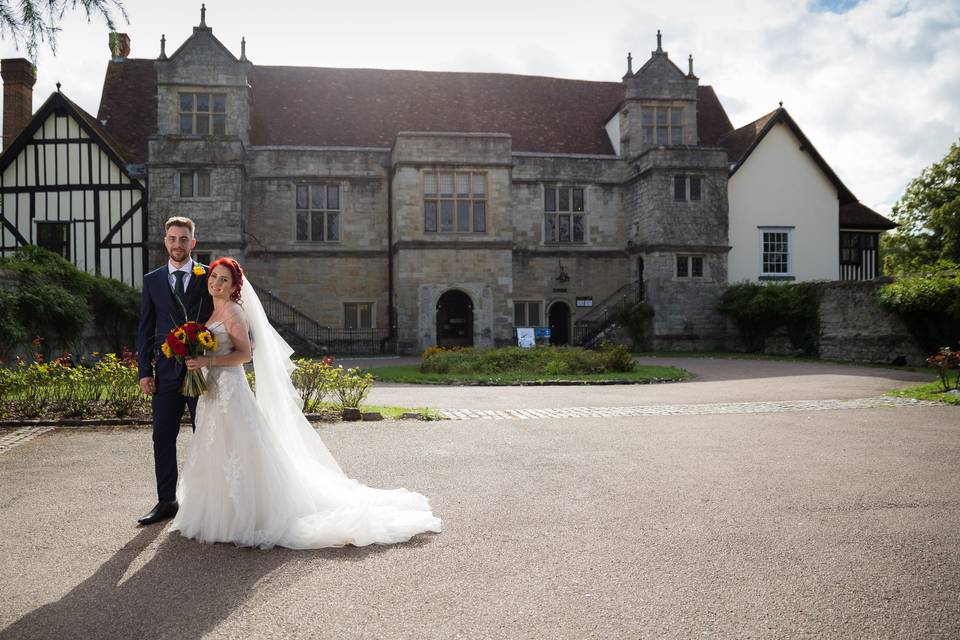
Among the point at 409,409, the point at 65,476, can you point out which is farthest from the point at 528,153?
the point at 65,476

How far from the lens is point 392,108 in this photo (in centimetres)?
2820

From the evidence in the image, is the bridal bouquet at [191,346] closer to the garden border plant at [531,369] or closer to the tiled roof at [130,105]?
the garden border plant at [531,369]

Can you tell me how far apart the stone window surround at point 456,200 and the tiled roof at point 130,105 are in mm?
10320

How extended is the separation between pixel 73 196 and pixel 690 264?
2125cm

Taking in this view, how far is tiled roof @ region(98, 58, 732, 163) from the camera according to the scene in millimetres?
26578

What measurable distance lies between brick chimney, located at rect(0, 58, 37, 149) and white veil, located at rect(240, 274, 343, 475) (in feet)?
82.7

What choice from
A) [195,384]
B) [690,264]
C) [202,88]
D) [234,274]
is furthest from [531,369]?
[202,88]

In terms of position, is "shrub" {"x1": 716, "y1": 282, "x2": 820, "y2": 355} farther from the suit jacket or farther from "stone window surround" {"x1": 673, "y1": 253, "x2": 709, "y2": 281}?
the suit jacket

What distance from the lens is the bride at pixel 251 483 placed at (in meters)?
4.48

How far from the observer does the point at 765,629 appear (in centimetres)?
319

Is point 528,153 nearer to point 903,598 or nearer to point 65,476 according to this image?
point 65,476

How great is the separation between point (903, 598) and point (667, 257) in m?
22.9

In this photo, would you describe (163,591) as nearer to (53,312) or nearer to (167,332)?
(167,332)

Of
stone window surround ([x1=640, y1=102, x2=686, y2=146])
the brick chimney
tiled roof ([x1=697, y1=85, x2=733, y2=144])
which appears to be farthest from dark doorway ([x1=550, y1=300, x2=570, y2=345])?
the brick chimney
